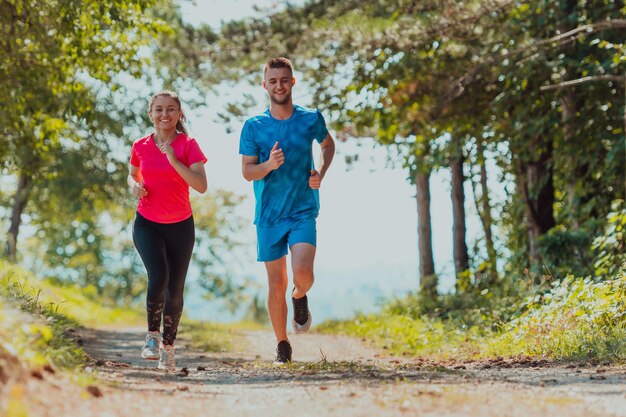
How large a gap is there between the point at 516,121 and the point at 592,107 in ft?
4.13

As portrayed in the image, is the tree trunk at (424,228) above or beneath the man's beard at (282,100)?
above

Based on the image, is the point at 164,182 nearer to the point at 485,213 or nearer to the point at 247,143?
the point at 247,143

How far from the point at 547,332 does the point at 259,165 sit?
12.1ft

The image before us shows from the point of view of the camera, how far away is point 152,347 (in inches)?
297

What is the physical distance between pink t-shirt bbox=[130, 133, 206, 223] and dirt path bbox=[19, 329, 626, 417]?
4.03 feet

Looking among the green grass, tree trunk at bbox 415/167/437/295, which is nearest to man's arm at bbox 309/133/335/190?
the green grass

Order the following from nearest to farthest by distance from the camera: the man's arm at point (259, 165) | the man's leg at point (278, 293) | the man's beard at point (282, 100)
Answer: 1. the man's arm at point (259, 165)
2. the man's beard at point (282, 100)
3. the man's leg at point (278, 293)

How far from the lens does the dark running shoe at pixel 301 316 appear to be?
8188 mm

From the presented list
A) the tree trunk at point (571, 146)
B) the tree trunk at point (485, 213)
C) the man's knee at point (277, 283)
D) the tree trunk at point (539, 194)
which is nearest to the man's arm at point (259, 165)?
the man's knee at point (277, 283)

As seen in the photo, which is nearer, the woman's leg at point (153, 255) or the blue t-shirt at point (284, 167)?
the woman's leg at point (153, 255)

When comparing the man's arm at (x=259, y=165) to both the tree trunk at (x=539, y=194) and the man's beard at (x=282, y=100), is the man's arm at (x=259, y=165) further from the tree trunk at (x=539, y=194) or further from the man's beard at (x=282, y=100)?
the tree trunk at (x=539, y=194)

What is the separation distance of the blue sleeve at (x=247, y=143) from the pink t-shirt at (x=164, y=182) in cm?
38

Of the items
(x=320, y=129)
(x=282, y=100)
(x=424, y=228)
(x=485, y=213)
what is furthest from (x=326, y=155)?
(x=485, y=213)

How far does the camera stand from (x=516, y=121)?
16.2m
